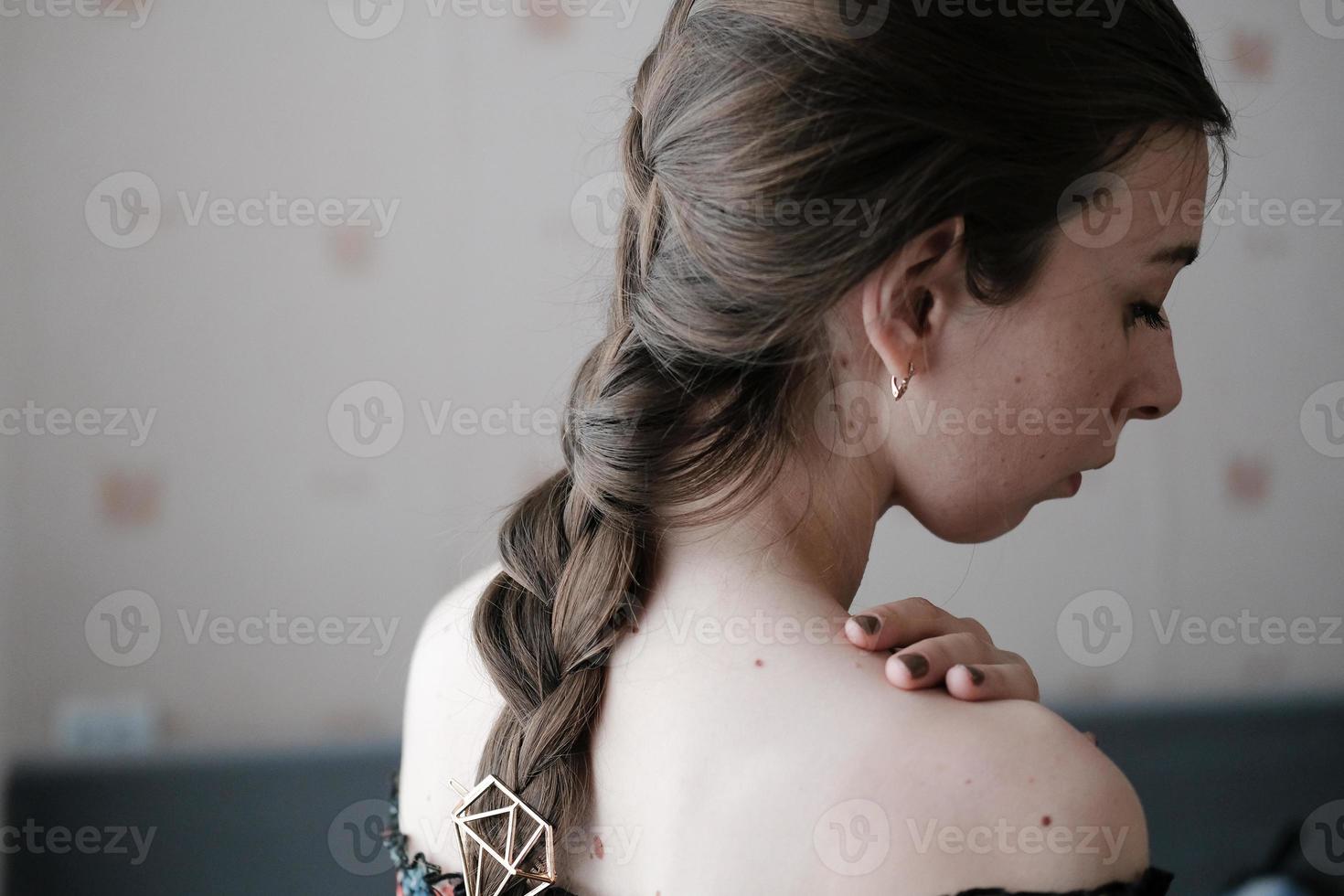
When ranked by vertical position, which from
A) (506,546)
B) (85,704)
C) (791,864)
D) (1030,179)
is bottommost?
(85,704)

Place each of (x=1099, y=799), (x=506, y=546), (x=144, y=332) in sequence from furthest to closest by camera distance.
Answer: (x=144, y=332)
(x=506, y=546)
(x=1099, y=799)

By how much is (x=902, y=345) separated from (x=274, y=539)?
131 cm

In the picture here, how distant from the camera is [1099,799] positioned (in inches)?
24.1

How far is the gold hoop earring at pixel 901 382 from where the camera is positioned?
0.75 metres

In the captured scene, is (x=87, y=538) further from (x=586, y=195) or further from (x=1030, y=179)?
(x=1030, y=179)

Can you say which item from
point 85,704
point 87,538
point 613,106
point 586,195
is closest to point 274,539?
point 87,538
